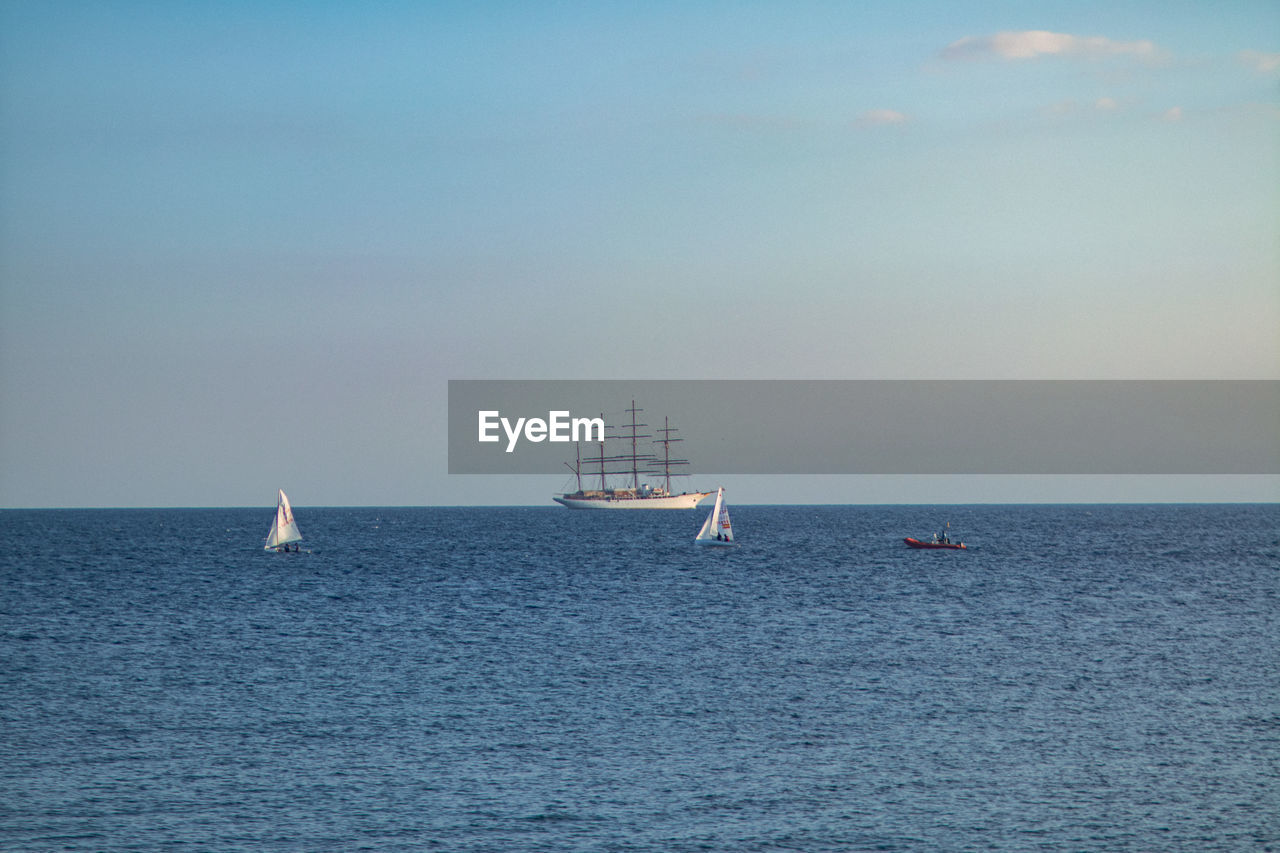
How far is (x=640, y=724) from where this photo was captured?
51.9m

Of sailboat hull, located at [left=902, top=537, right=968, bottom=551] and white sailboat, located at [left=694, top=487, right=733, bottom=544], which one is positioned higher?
white sailboat, located at [left=694, top=487, right=733, bottom=544]

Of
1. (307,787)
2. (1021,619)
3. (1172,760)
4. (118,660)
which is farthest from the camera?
(1021,619)

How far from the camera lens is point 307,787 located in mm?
42469

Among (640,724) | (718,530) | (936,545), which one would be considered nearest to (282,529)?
(718,530)

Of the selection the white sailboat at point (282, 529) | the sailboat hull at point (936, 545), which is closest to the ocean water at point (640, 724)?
the white sailboat at point (282, 529)

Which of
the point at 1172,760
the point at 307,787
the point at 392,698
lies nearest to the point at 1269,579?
the point at 1172,760

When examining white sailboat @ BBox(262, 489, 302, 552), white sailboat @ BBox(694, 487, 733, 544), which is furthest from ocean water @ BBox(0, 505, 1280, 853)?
white sailboat @ BBox(694, 487, 733, 544)

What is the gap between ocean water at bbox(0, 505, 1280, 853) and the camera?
38.5 m

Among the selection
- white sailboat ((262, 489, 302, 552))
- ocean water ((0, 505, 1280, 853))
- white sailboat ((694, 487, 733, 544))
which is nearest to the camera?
ocean water ((0, 505, 1280, 853))

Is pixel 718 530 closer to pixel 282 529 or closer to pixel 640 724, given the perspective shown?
pixel 282 529

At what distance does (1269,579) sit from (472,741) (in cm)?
11397

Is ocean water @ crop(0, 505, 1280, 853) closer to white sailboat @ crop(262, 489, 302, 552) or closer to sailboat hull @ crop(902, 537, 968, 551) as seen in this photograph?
white sailboat @ crop(262, 489, 302, 552)

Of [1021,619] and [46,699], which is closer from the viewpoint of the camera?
[46,699]

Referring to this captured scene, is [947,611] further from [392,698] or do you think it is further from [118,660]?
[118,660]
